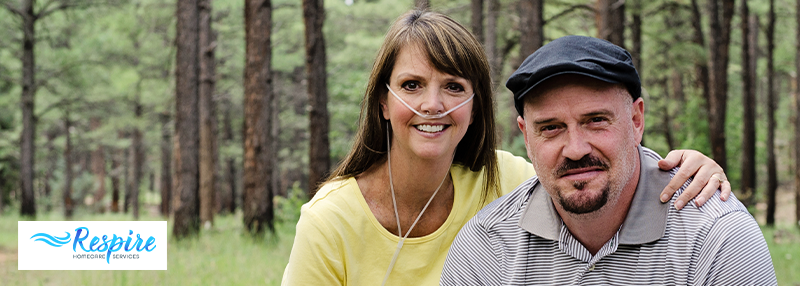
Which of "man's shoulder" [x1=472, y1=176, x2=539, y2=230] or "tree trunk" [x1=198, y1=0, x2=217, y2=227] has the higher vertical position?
"man's shoulder" [x1=472, y1=176, x2=539, y2=230]

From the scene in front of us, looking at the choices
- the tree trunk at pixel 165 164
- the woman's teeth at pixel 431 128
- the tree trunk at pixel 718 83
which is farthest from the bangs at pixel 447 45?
the tree trunk at pixel 165 164

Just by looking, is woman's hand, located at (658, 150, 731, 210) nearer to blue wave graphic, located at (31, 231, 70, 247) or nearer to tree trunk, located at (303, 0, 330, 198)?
blue wave graphic, located at (31, 231, 70, 247)

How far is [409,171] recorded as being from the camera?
3111 mm

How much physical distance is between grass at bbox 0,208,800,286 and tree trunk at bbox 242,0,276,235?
488 millimetres

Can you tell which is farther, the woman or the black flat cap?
the woman

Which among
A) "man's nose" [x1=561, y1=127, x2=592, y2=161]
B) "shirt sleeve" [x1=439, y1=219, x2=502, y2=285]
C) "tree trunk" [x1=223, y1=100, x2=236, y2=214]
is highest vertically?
"man's nose" [x1=561, y1=127, x2=592, y2=161]

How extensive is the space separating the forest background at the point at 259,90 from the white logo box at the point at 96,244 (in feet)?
0.56

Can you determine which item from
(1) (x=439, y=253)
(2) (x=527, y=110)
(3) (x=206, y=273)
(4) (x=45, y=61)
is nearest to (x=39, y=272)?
(3) (x=206, y=273)

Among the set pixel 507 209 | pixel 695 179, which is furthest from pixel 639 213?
pixel 507 209

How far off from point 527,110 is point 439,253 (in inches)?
49.2

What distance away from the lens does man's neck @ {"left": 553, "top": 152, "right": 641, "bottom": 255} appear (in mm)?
2021

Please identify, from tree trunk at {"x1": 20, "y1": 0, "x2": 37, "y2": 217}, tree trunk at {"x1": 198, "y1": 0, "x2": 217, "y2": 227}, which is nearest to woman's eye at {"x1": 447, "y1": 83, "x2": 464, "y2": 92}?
tree trunk at {"x1": 198, "y1": 0, "x2": 217, "y2": 227}

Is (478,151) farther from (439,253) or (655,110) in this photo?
(655,110)

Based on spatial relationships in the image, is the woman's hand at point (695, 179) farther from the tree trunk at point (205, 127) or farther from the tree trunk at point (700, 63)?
the tree trunk at point (700, 63)
